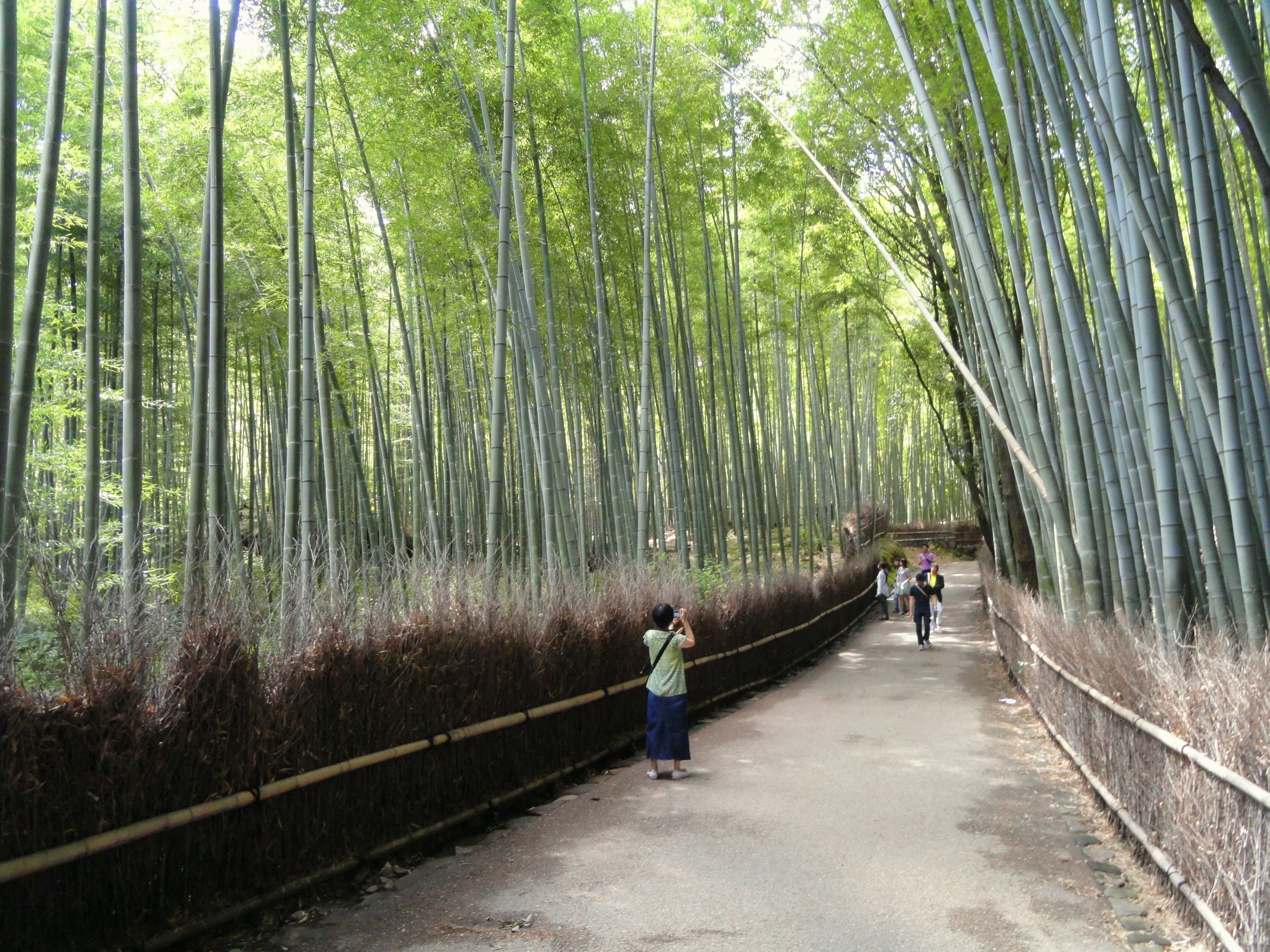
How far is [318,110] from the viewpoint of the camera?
7082 mm

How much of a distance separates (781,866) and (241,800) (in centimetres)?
173

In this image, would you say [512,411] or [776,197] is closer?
[776,197]

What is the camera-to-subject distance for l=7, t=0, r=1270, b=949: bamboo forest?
8.68 feet

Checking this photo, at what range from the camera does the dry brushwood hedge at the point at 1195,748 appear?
6.71ft

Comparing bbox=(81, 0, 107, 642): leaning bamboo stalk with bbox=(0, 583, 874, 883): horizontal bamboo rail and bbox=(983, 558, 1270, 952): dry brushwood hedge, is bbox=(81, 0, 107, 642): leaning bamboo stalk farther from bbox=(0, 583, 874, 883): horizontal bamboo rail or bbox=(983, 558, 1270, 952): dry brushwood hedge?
bbox=(983, 558, 1270, 952): dry brushwood hedge

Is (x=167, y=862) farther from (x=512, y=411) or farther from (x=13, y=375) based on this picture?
(x=512, y=411)

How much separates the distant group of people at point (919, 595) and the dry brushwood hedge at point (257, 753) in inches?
252

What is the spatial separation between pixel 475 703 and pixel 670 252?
18.5ft

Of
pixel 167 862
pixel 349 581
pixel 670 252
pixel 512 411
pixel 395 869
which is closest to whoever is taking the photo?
pixel 167 862

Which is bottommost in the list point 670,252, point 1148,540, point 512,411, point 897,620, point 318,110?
point 897,620

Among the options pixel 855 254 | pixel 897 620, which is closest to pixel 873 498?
pixel 897 620

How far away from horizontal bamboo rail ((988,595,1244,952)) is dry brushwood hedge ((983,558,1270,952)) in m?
0.02

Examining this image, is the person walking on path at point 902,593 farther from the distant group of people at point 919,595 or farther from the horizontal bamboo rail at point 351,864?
the horizontal bamboo rail at point 351,864

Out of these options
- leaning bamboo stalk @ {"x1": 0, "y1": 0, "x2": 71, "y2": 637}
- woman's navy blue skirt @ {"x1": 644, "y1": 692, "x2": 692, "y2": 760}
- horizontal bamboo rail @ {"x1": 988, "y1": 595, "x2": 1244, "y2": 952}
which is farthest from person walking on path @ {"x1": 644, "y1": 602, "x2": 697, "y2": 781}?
leaning bamboo stalk @ {"x1": 0, "y1": 0, "x2": 71, "y2": 637}
